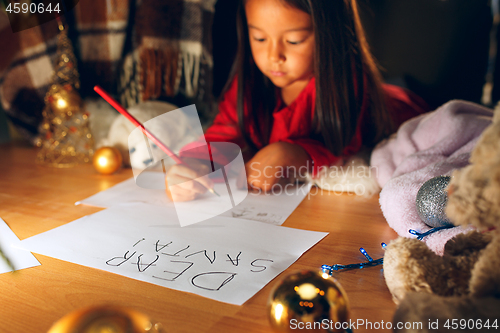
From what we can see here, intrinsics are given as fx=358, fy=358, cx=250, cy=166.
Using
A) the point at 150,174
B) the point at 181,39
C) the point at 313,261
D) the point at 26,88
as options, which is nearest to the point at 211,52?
the point at 181,39

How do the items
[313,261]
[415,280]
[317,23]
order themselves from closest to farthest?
[415,280], [313,261], [317,23]

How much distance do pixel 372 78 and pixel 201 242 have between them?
494 millimetres

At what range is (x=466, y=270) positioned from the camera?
0.26 m

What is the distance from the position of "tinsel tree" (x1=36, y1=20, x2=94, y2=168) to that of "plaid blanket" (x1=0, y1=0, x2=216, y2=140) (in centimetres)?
8

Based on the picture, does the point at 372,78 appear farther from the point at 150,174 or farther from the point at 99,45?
the point at 99,45

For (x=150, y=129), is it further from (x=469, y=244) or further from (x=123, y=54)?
(x=469, y=244)

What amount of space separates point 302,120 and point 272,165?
0.15m

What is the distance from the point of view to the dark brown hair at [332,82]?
2.08 feet

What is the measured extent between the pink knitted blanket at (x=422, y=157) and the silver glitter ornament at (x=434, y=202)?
14 mm

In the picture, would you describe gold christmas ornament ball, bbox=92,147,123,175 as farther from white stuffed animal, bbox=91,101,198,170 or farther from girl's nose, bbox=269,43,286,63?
girl's nose, bbox=269,43,286,63

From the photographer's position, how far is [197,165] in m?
0.63

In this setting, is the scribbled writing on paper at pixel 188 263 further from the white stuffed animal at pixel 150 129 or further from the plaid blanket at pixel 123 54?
the plaid blanket at pixel 123 54

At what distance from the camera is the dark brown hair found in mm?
634

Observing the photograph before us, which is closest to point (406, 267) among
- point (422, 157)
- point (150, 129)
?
point (422, 157)
